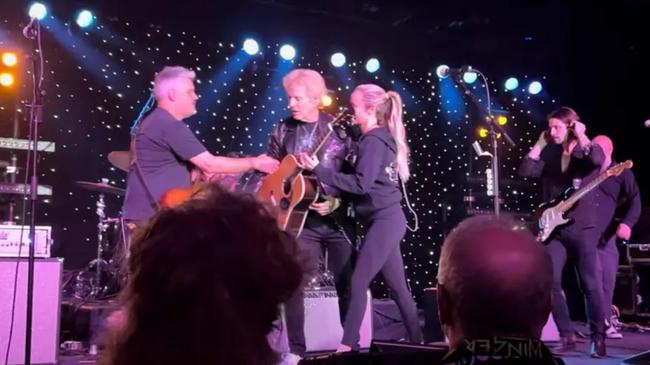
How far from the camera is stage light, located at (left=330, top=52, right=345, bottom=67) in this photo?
10547mm

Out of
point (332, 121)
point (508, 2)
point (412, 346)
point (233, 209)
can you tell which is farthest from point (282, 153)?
point (508, 2)

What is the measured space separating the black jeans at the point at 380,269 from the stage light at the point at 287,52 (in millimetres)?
5818

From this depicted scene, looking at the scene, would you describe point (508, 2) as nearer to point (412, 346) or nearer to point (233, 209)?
point (412, 346)

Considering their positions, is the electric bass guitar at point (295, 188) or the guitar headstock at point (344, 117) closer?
the electric bass guitar at point (295, 188)

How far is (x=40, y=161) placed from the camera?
9.64 meters

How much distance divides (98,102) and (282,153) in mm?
5660

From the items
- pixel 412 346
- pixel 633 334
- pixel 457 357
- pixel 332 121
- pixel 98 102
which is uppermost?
pixel 98 102

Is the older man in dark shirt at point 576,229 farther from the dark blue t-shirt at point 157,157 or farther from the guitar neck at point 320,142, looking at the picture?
the dark blue t-shirt at point 157,157

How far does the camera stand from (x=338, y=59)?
10609mm

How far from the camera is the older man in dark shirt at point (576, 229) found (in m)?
5.67

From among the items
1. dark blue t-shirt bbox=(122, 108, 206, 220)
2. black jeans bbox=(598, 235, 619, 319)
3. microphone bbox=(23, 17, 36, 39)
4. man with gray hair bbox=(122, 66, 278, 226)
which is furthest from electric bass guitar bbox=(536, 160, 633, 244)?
microphone bbox=(23, 17, 36, 39)

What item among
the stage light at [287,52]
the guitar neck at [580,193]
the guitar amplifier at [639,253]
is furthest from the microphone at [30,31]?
the guitar amplifier at [639,253]

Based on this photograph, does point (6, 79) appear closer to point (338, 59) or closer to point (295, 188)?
point (338, 59)

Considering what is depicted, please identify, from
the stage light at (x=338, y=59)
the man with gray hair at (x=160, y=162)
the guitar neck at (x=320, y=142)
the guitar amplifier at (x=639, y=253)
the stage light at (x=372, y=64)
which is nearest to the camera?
the man with gray hair at (x=160, y=162)
